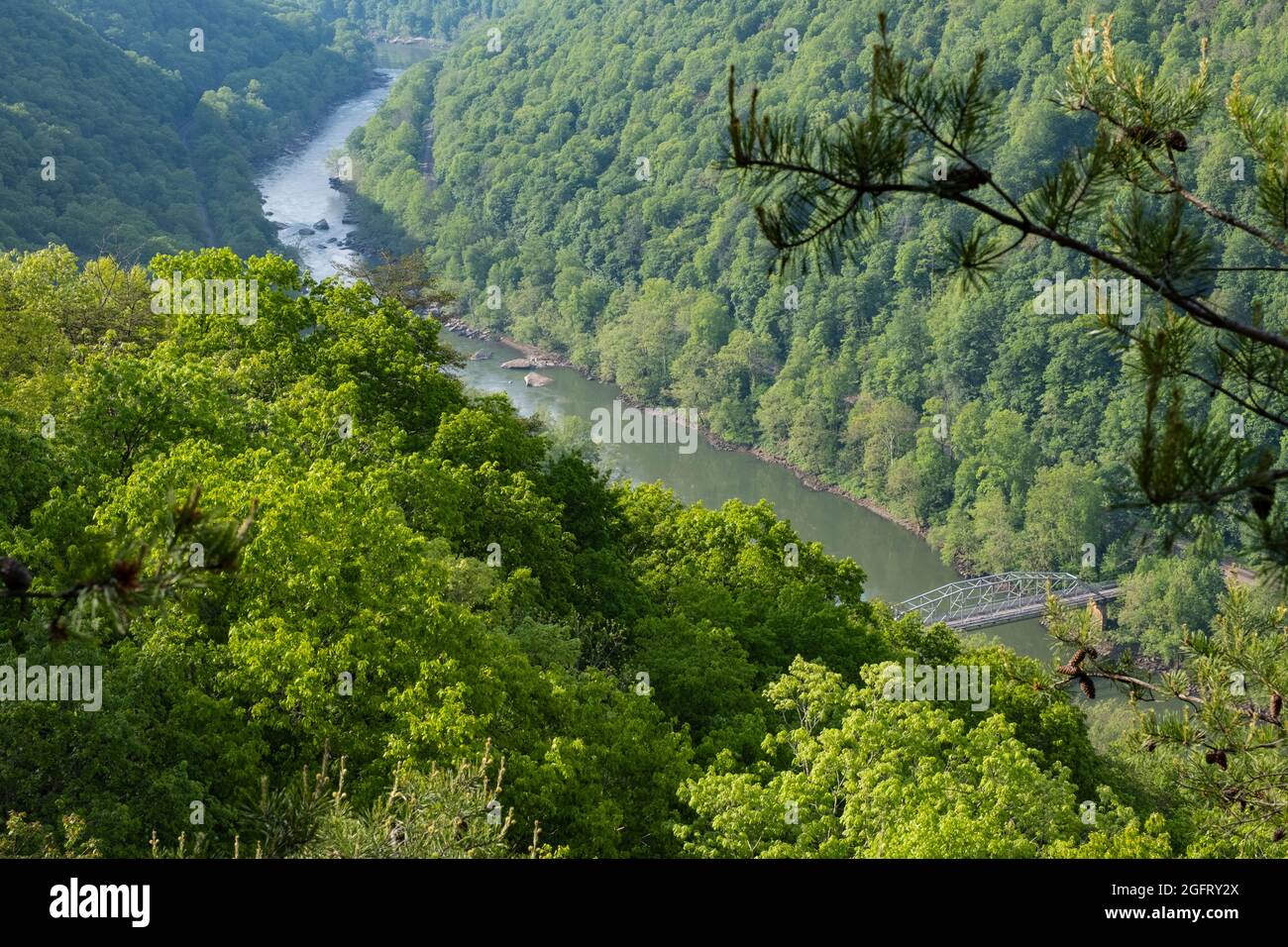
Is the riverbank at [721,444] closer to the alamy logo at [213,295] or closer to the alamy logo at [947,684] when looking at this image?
the alamy logo at [947,684]

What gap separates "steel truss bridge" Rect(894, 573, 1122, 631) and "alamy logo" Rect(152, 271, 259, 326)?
36.9 metres

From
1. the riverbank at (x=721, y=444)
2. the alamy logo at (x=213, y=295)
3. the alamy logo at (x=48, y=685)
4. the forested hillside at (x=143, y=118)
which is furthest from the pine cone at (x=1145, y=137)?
the riverbank at (x=721, y=444)

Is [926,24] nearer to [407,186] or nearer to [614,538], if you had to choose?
[407,186]

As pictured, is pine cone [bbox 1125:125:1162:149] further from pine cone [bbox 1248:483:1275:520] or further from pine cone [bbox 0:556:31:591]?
pine cone [bbox 0:556:31:591]

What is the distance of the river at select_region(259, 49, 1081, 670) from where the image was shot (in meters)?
64.6

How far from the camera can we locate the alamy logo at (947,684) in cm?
2148

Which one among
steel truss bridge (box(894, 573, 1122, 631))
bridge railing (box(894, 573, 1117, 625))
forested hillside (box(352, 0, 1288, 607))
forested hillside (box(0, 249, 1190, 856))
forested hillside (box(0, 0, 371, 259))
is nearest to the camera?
forested hillside (box(0, 249, 1190, 856))

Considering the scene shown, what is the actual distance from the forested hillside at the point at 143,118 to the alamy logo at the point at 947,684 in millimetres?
49200

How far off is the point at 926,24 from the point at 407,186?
47276 mm

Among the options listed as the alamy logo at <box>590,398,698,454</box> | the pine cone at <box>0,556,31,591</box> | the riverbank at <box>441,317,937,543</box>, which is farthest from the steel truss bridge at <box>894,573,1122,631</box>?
the pine cone at <box>0,556,31,591</box>

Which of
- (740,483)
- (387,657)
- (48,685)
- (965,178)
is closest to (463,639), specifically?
(387,657)

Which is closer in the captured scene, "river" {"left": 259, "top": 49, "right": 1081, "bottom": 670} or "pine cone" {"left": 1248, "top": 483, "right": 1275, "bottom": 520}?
"pine cone" {"left": 1248, "top": 483, "right": 1275, "bottom": 520}

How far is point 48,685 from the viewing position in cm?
1279

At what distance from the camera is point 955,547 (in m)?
67.1
